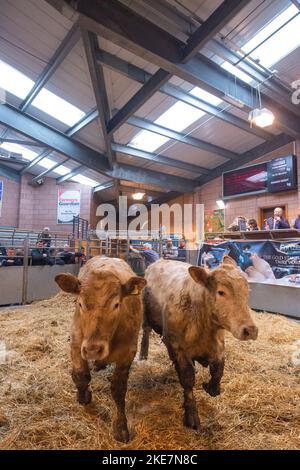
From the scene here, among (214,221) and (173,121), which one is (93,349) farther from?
(214,221)

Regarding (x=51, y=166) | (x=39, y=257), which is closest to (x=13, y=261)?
A: (x=39, y=257)

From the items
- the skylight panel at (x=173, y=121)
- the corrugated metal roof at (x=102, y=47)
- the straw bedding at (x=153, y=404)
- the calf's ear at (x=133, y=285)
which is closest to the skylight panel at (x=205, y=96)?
the skylight panel at (x=173, y=121)

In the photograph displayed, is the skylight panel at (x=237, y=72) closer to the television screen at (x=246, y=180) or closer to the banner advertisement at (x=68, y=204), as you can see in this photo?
the television screen at (x=246, y=180)

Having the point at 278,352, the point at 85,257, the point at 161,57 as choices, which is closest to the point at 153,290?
the point at 278,352

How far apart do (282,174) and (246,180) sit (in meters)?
1.52

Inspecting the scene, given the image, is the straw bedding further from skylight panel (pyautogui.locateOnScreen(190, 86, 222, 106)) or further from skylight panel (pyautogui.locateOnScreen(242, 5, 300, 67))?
skylight panel (pyautogui.locateOnScreen(190, 86, 222, 106))

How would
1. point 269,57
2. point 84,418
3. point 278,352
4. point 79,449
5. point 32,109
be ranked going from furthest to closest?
point 32,109 < point 269,57 < point 278,352 < point 84,418 < point 79,449

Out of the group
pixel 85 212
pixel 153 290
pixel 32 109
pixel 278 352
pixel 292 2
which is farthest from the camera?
pixel 85 212

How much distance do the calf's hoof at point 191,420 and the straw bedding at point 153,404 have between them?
0.05m

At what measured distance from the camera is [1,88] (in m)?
7.36

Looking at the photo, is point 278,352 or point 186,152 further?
point 186,152

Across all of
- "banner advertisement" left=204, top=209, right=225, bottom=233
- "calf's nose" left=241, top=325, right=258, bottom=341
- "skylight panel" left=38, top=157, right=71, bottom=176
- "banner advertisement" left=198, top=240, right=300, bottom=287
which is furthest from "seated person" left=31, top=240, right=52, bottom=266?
"banner advertisement" left=204, top=209, right=225, bottom=233
